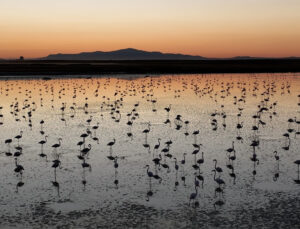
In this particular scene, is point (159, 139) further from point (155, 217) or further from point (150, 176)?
point (155, 217)

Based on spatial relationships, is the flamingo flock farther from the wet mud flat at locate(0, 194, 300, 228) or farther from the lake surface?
the wet mud flat at locate(0, 194, 300, 228)

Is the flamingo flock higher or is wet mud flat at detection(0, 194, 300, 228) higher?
the flamingo flock

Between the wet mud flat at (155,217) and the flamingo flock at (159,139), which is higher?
the flamingo flock at (159,139)

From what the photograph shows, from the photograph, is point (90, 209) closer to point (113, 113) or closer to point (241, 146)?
point (241, 146)

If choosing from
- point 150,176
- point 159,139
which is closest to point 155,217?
point 150,176

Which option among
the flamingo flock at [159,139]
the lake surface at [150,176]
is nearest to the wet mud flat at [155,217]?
the lake surface at [150,176]

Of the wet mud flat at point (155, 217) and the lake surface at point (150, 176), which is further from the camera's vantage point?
the lake surface at point (150, 176)

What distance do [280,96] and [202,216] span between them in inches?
1405

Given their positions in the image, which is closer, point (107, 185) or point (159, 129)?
point (107, 185)

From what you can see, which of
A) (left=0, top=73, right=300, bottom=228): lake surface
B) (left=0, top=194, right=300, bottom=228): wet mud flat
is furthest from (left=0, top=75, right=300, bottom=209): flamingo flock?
(left=0, top=194, right=300, bottom=228): wet mud flat

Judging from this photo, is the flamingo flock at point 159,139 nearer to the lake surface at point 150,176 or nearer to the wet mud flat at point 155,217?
the lake surface at point 150,176

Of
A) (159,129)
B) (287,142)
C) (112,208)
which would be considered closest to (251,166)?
(287,142)

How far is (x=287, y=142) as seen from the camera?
22250mm

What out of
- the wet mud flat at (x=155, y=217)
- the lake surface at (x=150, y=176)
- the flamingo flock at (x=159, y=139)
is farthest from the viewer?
the flamingo flock at (x=159, y=139)
